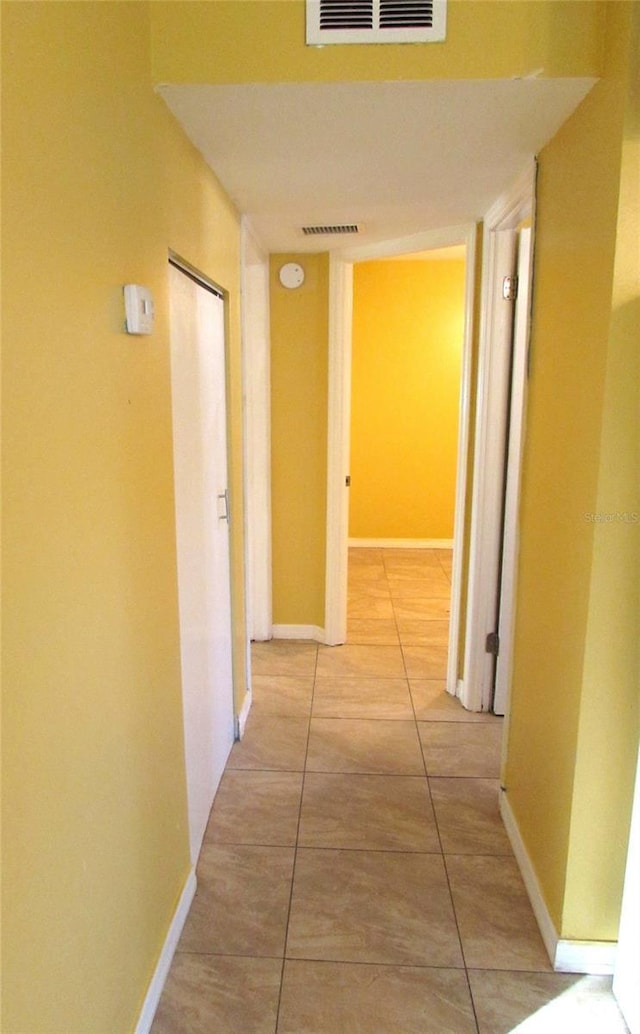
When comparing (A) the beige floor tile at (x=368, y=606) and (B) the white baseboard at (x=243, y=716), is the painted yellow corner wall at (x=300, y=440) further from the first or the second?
(B) the white baseboard at (x=243, y=716)

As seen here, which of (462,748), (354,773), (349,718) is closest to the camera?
(354,773)

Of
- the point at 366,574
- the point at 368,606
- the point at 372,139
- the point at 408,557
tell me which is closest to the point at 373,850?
the point at 372,139

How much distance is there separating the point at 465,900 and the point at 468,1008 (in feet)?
1.17

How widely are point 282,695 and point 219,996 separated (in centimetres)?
165

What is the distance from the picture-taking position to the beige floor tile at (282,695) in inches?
122

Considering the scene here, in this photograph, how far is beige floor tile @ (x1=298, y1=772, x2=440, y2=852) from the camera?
221cm

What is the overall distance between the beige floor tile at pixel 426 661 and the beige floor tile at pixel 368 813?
0.98 metres

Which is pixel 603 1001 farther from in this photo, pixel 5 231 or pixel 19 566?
pixel 5 231

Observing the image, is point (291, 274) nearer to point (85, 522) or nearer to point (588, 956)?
point (85, 522)

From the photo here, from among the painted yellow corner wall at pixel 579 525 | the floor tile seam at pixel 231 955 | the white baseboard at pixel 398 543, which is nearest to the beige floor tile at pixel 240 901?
the floor tile seam at pixel 231 955

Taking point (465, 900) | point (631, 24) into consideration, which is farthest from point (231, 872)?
point (631, 24)

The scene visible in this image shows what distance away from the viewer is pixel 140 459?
1485 mm

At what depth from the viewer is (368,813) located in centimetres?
235

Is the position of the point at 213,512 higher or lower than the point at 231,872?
higher
